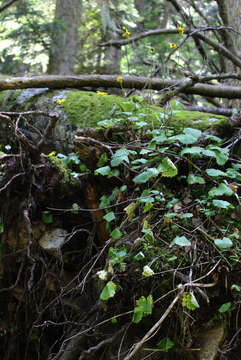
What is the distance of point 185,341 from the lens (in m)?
1.68

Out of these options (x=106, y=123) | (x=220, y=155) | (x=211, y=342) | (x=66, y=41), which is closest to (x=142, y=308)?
(x=211, y=342)

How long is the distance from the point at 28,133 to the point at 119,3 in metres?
4.97

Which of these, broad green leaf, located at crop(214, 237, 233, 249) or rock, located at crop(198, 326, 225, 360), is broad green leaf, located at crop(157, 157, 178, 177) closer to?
broad green leaf, located at crop(214, 237, 233, 249)

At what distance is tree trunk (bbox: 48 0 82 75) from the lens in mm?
6926

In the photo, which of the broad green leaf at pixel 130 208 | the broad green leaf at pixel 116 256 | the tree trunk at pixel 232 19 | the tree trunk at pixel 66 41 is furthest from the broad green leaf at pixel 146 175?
the tree trunk at pixel 66 41

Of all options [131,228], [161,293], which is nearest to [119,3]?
[131,228]

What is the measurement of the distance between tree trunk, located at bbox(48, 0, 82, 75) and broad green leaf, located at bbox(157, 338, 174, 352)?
6.37 meters

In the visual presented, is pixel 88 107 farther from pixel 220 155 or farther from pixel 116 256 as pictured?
pixel 116 256

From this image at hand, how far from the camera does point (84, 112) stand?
3125 mm

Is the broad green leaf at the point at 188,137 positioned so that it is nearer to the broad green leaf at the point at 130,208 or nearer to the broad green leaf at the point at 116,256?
the broad green leaf at the point at 130,208

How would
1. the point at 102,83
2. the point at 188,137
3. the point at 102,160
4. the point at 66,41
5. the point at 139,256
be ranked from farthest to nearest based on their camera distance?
1. the point at 66,41
2. the point at 102,83
3. the point at 102,160
4. the point at 188,137
5. the point at 139,256

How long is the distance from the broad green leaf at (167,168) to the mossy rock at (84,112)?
0.58m

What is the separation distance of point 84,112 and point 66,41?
4768 millimetres

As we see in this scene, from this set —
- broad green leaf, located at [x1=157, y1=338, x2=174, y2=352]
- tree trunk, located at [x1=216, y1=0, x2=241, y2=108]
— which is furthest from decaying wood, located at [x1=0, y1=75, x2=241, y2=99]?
broad green leaf, located at [x1=157, y1=338, x2=174, y2=352]
